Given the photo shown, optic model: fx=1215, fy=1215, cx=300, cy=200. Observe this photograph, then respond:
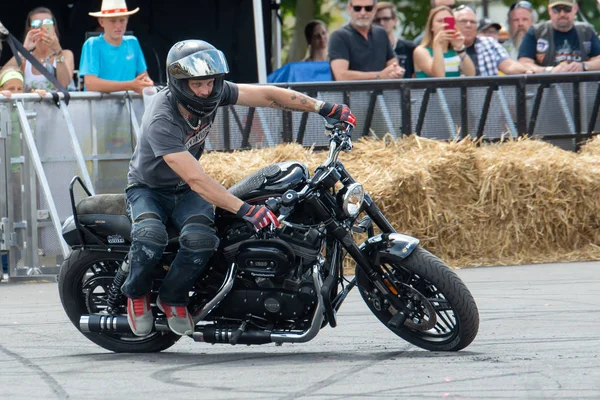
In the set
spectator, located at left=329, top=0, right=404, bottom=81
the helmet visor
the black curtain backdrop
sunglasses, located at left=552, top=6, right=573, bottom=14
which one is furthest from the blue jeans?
the black curtain backdrop

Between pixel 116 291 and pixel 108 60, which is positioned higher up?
pixel 108 60

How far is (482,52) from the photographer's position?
482 inches

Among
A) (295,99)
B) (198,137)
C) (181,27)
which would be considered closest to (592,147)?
(295,99)

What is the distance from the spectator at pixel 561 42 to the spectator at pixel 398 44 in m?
1.14

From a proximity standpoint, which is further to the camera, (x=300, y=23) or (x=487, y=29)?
(x=300, y=23)

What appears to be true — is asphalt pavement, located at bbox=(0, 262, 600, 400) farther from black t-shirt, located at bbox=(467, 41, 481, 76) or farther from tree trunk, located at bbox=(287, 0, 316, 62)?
tree trunk, located at bbox=(287, 0, 316, 62)

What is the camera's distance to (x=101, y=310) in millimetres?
6855

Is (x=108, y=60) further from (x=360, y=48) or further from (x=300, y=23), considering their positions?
(x=300, y=23)

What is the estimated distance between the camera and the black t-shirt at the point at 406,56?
12406 millimetres

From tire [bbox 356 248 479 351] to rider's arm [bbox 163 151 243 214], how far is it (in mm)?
815

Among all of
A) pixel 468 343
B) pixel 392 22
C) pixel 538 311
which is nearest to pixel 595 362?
pixel 468 343

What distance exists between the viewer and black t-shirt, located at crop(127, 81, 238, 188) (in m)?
6.30

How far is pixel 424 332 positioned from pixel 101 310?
183 cm

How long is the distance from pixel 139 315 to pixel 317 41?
25.5 feet
